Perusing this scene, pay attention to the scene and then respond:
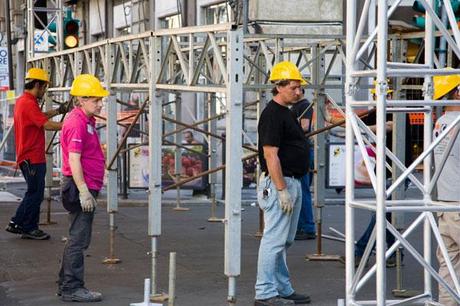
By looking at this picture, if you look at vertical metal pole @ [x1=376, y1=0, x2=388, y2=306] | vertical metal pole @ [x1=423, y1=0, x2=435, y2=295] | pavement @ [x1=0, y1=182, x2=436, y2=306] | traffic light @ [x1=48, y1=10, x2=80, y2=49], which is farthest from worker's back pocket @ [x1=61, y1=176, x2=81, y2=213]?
traffic light @ [x1=48, y1=10, x2=80, y2=49]

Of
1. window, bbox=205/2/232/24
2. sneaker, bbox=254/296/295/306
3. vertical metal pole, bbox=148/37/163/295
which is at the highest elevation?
window, bbox=205/2/232/24

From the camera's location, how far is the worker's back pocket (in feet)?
31.8

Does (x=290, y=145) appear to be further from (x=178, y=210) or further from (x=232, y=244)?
(x=178, y=210)

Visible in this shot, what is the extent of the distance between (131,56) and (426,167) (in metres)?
3.69

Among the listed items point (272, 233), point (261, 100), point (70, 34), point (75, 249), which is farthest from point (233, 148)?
point (70, 34)

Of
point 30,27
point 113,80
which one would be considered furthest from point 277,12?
point 113,80

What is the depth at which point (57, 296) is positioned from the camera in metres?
10.1

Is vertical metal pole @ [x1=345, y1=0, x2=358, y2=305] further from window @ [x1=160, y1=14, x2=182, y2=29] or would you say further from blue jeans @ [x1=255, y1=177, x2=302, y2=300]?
window @ [x1=160, y1=14, x2=182, y2=29]

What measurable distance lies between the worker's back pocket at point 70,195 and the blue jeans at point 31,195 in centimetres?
387

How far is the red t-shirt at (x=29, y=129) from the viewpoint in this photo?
43.6 ft

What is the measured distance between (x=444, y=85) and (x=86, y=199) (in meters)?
3.29

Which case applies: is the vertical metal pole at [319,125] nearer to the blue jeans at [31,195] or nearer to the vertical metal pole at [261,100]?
the vertical metal pole at [261,100]

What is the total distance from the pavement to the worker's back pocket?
0.87 m

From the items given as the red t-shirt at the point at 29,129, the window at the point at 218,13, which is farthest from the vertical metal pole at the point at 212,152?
the window at the point at 218,13
